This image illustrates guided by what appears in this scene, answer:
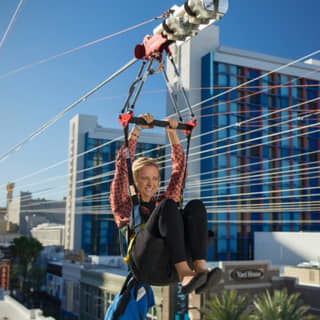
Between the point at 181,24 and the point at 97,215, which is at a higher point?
the point at 181,24

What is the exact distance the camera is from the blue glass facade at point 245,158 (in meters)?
38.5

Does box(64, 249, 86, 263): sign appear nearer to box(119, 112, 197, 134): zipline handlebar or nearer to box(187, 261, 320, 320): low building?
box(187, 261, 320, 320): low building

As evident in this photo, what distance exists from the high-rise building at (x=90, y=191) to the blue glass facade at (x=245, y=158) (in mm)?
19910

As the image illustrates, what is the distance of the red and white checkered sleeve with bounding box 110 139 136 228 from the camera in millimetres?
3873

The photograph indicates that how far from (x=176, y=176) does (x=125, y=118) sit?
2.65 ft

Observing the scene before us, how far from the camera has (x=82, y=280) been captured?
37.2 metres

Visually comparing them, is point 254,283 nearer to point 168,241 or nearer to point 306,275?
point 306,275

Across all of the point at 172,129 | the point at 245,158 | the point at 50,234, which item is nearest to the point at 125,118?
the point at 172,129

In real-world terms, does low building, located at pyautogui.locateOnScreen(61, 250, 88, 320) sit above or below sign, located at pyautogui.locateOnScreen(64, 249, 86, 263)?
below

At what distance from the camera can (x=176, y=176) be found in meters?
4.26

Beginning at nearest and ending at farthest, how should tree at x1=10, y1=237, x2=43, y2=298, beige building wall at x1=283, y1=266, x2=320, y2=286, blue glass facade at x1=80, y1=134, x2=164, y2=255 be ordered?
1. beige building wall at x1=283, y1=266, x2=320, y2=286
2. tree at x1=10, y1=237, x2=43, y2=298
3. blue glass facade at x1=80, y1=134, x2=164, y2=255

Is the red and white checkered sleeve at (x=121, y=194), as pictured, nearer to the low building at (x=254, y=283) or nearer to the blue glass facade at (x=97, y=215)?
the low building at (x=254, y=283)

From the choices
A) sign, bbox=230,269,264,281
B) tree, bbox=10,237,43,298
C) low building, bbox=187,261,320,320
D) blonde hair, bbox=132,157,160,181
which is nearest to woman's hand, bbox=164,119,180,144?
blonde hair, bbox=132,157,160,181

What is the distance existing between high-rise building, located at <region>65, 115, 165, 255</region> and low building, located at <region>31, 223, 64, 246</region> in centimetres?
266
